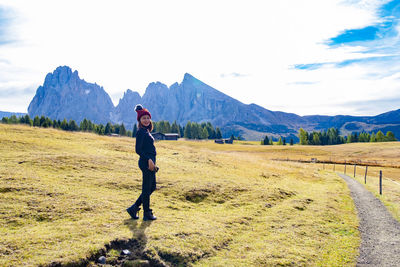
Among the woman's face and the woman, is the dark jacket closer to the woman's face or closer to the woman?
the woman

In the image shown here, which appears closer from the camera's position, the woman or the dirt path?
the dirt path

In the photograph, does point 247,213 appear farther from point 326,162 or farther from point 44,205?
point 326,162

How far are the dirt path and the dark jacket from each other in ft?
28.2

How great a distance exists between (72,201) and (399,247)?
14136 mm

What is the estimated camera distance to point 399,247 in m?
10.4

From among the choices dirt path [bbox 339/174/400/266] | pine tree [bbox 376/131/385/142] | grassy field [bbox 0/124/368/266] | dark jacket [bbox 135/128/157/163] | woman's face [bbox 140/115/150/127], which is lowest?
dirt path [bbox 339/174/400/266]

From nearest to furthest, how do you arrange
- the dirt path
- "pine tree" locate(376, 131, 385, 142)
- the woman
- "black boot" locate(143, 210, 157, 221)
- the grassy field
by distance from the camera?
the grassy field → the dirt path → the woman → "black boot" locate(143, 210, 157, 221) → "pine tree" locate(376, 131, 385, 142)

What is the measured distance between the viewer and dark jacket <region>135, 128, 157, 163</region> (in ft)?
33.0

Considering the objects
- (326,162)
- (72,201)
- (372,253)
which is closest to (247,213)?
(372,253)

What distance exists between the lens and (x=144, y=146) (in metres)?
10.2

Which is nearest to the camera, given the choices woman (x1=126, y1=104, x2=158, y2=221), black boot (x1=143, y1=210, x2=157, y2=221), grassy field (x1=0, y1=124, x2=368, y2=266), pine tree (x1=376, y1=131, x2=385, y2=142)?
grassy field (x1=0, y1=124, x2=368, y2=266)

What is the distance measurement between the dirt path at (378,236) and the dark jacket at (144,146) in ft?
28.2

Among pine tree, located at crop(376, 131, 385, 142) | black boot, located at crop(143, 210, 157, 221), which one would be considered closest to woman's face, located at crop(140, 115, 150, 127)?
black boot, located at crop(143, 210, 157, 221)

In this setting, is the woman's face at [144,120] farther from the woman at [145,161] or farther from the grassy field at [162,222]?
the grassy field at [162,222]
